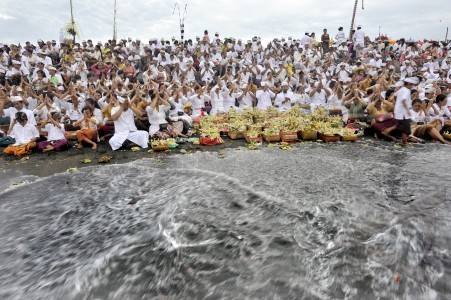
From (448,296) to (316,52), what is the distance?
773 inches

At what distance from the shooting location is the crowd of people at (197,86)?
10.2 meters

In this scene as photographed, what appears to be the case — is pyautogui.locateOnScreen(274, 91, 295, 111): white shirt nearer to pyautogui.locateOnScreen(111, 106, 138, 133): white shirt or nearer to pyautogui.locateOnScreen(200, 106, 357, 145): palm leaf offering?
pyautogui.locateOnScreen(200, 106, 357, 145): palm leaf offering

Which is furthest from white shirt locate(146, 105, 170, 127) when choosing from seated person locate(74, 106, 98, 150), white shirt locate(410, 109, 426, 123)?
white shirt locate(410, 109, 426, 123)

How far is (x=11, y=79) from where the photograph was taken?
14109mm

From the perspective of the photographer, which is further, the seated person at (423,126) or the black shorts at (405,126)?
the seated person at (423,126)

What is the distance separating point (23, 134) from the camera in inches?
383

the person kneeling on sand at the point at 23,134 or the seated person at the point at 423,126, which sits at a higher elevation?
the seated person at the point at 423,126

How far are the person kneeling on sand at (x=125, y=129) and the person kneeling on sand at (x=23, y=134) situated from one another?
213cm

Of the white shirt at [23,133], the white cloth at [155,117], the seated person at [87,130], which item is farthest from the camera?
the white cloth at [155,117]

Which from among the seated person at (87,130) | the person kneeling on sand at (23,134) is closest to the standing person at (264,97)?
the seated person at (87,130)

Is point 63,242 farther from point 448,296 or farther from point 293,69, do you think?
point 293,69

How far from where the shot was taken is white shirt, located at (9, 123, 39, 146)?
31.7ft

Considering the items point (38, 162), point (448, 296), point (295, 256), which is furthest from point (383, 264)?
point (38, 162)

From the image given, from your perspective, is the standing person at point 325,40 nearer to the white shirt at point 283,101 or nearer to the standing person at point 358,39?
the standing person at point 358,39
